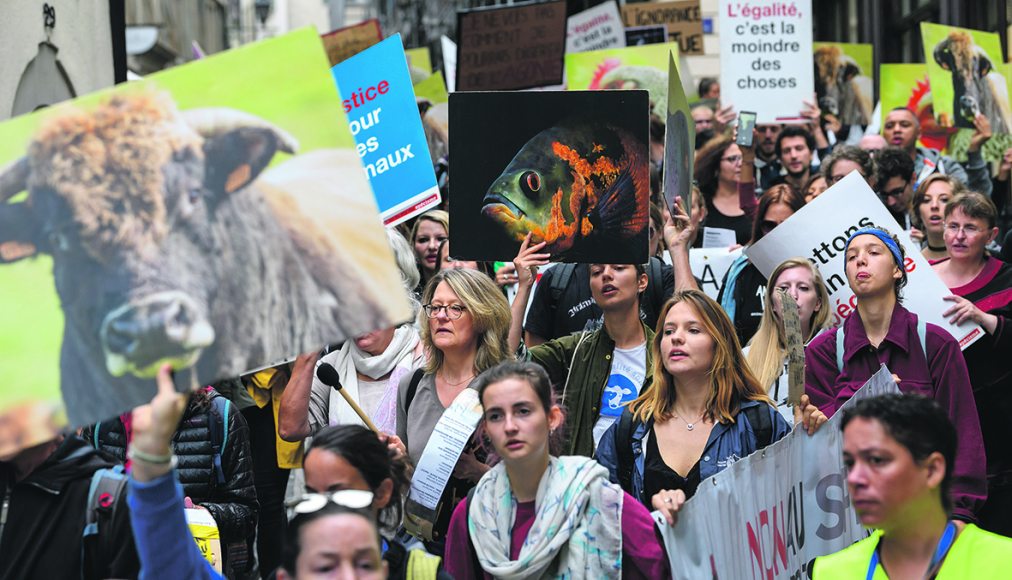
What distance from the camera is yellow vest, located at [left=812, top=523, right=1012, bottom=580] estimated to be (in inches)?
132

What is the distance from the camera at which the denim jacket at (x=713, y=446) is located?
490 cm

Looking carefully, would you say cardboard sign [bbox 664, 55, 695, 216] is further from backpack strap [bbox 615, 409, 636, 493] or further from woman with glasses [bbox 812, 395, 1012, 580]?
woman with glasses [bbox 812, 395, 1012, 580]

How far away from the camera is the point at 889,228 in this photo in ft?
21.7

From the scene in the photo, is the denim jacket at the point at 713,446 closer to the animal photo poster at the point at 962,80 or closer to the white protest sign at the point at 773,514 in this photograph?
the white protest sign at the point at 773,514

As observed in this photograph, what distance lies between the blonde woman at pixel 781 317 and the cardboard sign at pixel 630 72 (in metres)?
4.47

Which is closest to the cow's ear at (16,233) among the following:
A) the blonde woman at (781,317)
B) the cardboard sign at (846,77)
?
the blonde woman at (781,317)

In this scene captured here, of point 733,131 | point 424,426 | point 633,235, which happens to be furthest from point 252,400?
point 733,131

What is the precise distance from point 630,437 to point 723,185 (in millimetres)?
4286

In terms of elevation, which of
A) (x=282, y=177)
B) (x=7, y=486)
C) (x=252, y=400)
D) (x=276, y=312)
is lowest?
(x=252, y=400)

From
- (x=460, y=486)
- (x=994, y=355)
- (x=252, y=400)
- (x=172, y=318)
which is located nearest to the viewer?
(x=172, y=318)

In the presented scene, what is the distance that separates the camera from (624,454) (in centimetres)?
503

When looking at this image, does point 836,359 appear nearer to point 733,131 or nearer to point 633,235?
point 633,235

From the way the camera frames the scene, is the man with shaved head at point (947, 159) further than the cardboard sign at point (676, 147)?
Yes

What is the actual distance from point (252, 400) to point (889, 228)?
288cm
